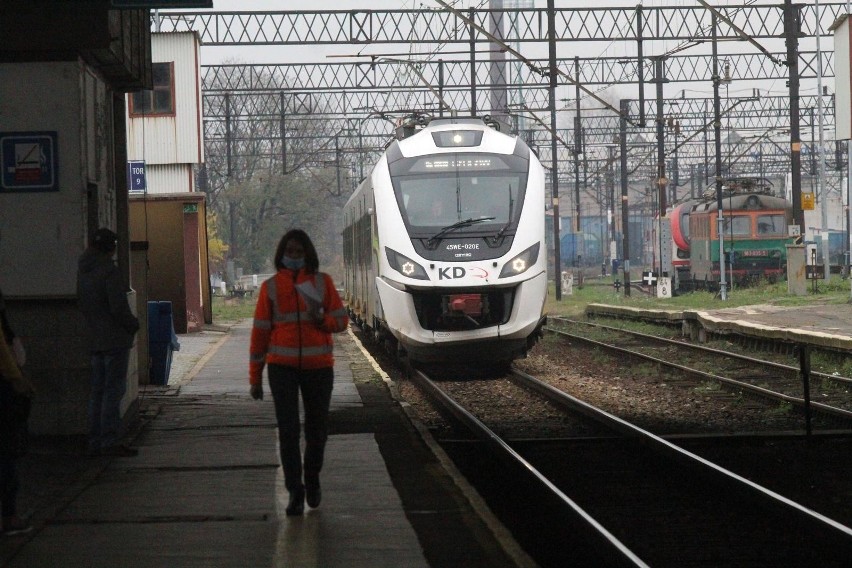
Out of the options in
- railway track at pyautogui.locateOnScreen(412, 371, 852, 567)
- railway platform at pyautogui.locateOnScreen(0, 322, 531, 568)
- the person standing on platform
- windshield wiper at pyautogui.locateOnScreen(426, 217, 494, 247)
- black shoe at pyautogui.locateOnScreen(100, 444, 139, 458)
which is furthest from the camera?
windshield wiper at pyautogui.locateOnScreen(426, 217, 494, 247)

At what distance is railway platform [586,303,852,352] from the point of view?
2052 cm

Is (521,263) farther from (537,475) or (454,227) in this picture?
(537,475)

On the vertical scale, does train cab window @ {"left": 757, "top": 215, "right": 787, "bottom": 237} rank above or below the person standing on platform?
above

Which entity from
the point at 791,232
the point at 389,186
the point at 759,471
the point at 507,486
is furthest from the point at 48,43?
the point at 791,232

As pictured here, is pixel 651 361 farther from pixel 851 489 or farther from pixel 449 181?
pixel 851 489

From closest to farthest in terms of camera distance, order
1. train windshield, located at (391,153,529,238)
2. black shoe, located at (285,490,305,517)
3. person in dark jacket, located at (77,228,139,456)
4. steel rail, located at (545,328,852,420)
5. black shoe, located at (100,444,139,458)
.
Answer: black shoe, located at (285,490,305,517), person in dark jacket, located at (77,228,139,456), black shoe, located at (100,444,139,458), steel rail, located at (545,328,852,420), train windshield, located at (391,153,529,238)

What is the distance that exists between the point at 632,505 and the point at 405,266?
8863mm

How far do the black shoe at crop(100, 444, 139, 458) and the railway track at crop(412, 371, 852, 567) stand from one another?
2.53 metres

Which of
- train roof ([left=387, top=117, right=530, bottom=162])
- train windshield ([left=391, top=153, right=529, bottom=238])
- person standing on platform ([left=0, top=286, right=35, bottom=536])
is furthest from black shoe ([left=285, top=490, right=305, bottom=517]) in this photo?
train roof ([left=387, top=117, right=530, bottom=162])

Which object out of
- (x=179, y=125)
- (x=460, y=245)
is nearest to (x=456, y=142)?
(x=460, y=245)

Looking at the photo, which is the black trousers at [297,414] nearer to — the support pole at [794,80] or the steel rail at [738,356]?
the steel rail at [738,356]

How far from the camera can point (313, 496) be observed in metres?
7.93

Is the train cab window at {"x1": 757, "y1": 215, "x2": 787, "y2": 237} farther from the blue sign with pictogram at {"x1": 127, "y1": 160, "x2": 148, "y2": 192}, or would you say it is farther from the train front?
the blue sign with pictogram at {"x1": 127, "y1": 160, "x2": 148, "y2": 192}

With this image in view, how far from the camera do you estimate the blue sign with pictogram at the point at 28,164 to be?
1066 centimetres
